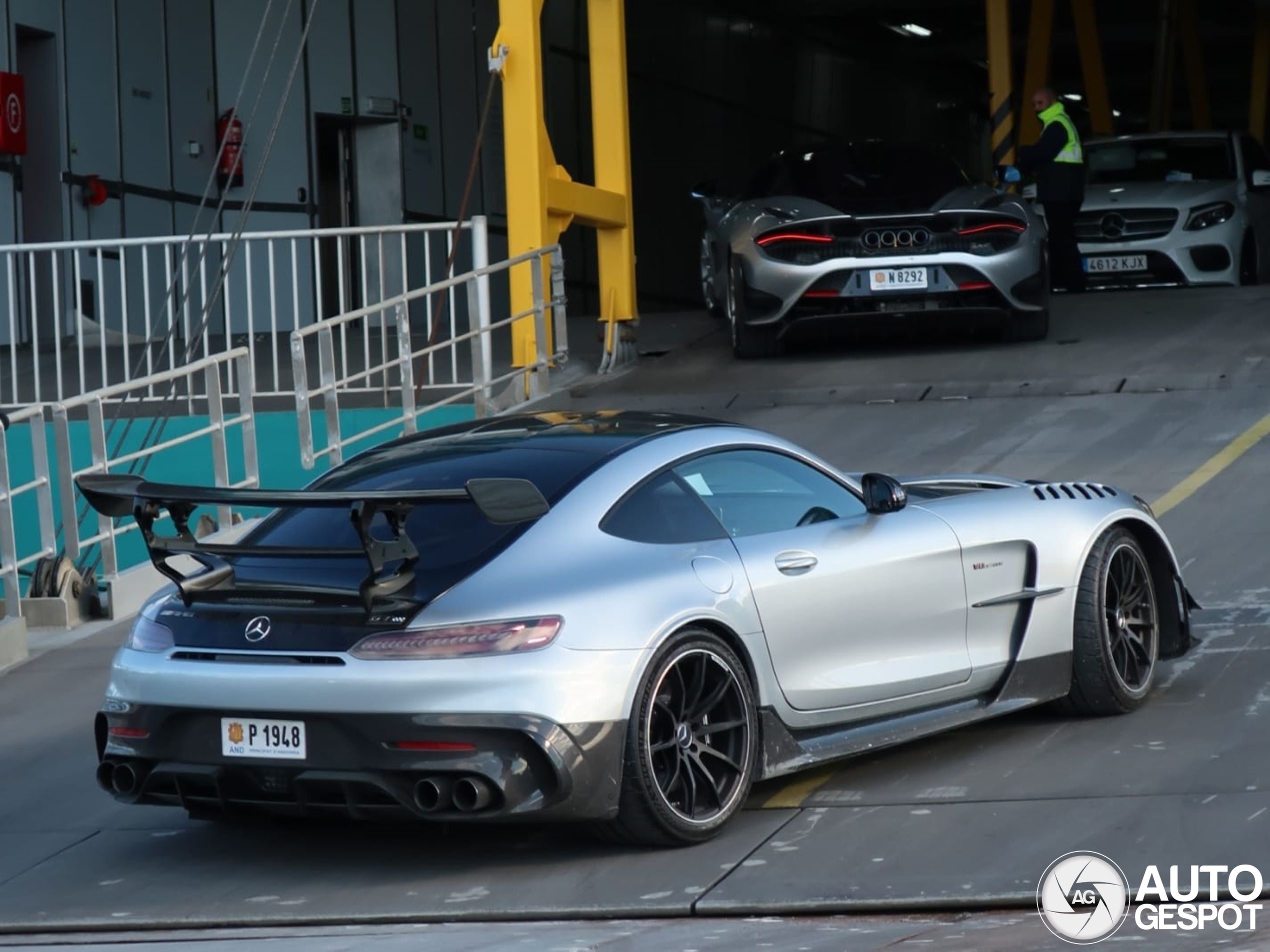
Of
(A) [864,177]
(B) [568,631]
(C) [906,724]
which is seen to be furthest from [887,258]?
(B) [568,631]

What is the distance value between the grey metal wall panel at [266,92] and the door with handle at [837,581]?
59.3 feet

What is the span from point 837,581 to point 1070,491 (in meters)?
1.35

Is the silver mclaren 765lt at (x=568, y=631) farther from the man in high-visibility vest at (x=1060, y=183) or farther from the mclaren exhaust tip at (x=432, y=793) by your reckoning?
the man in high-visibility vest at (x=1060, y=183)

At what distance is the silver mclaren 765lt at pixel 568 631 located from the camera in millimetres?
5328

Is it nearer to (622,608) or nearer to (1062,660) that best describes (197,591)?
(622,608)

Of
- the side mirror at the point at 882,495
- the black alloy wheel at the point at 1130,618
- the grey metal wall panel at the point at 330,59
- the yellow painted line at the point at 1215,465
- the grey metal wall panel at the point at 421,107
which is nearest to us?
the side mirror at the point at 882,495

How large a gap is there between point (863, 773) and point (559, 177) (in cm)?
913

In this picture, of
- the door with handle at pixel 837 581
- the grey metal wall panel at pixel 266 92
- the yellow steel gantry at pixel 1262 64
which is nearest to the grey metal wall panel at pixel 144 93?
the grey metal wall panel at pixel 266 92

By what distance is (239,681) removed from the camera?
215 inches

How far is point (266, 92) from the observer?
23984 mm

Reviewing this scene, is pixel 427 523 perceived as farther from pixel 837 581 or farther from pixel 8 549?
pixel 8 549

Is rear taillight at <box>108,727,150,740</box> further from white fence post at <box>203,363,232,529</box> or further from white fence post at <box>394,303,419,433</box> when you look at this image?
white fence post at <box>394,303,419,433</box>

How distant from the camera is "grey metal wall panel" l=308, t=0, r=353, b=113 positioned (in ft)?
80.9

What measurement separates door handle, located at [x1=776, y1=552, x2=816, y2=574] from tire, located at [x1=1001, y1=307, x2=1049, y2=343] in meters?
8.72
